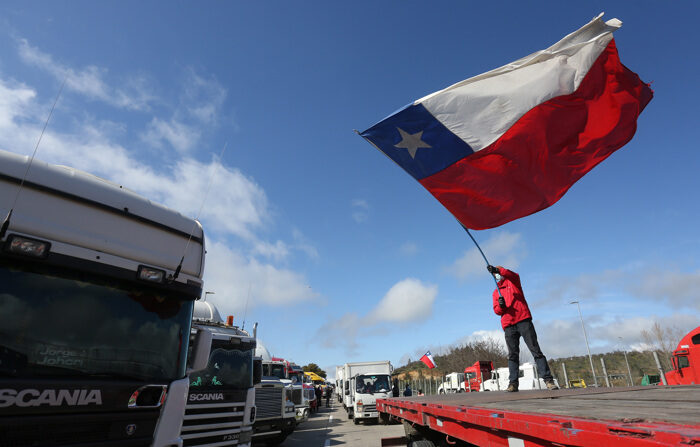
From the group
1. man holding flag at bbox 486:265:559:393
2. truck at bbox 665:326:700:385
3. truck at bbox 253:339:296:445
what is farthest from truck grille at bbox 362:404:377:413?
man holding flag at bbox 486:265:559:393

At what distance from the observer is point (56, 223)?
337 cm

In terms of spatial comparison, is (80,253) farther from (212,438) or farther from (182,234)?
(212,438)

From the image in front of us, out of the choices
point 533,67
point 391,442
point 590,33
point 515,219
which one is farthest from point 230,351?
point 590,33

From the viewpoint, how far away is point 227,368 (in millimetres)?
8039

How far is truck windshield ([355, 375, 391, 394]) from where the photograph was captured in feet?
61.6

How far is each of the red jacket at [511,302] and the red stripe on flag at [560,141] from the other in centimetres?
107

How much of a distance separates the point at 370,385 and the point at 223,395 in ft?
41.8

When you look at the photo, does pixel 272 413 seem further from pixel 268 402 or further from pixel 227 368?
pixel 227 368

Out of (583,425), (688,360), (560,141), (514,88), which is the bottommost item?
(583,425)

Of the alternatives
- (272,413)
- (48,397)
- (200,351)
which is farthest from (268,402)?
(48,397)

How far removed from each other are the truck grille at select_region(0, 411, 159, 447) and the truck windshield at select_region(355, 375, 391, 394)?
1664 cm

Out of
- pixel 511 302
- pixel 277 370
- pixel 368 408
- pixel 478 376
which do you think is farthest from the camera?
pixel 478 376

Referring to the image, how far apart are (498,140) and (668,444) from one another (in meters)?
4.55

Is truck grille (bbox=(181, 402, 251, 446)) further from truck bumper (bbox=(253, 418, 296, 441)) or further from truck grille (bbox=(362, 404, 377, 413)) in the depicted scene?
truck grille (bbox=(362, 404, 377, 413))
